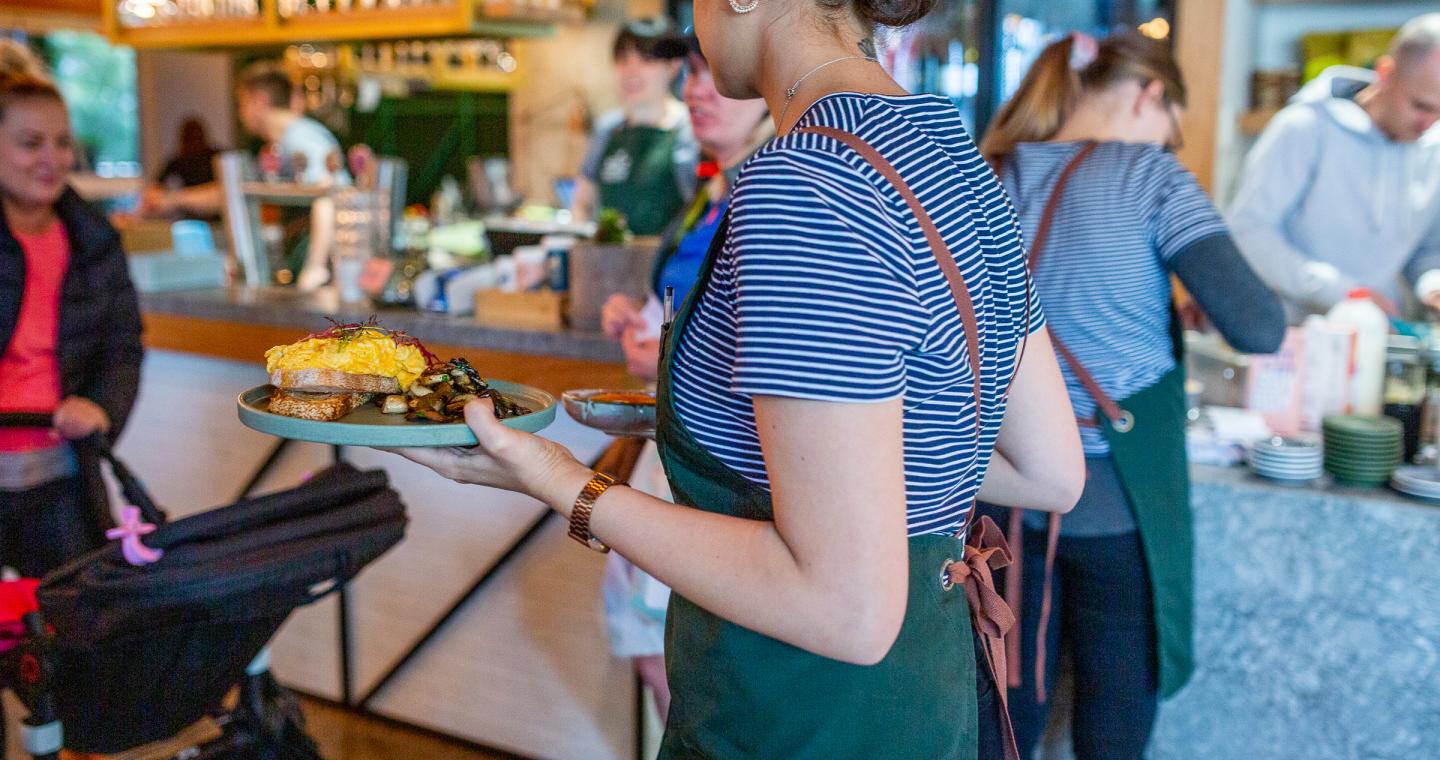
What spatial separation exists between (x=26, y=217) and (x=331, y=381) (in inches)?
68.9

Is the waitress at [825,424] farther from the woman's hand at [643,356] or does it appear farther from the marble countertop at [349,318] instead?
the marble countertop at [349,318]

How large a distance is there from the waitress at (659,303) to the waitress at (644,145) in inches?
95.5

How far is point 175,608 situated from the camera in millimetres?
1842

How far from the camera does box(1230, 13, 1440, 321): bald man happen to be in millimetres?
3381

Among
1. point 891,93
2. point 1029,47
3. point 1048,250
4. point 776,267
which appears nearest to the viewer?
point 776,267

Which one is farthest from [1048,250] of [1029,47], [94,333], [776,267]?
[1029,47]

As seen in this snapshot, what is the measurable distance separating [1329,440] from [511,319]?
74.5 inches

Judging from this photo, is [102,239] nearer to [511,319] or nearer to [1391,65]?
[511,319]

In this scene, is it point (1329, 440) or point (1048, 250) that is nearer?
point (1048, 250)

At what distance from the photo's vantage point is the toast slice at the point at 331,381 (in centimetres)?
137

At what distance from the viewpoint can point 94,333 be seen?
9.04 ft

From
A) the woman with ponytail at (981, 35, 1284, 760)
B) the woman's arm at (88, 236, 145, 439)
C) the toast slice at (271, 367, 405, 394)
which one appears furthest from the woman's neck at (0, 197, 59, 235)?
the woman with ponytail at (981, 35, 1284, 760)

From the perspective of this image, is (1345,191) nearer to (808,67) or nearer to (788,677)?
(808,67)

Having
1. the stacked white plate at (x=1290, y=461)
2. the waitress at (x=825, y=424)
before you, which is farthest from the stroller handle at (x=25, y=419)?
the stacked white plate at (x=1290, y=461)
